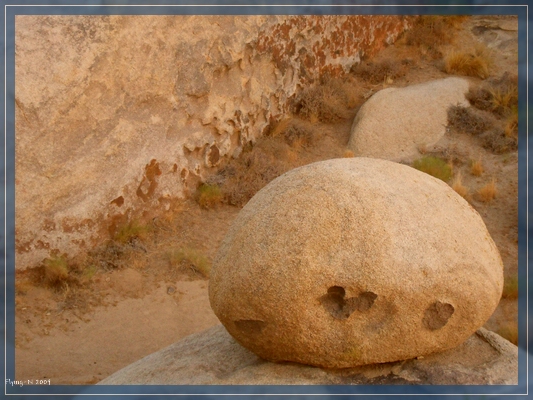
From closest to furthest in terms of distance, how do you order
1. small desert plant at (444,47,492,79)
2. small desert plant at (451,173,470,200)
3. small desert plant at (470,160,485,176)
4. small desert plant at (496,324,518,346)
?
small desert plant at (496,324,518,346), small desert plant at (451,173,470,200), small desert plant at (470,160,485,176), small desert plant at (444,47,492,79)

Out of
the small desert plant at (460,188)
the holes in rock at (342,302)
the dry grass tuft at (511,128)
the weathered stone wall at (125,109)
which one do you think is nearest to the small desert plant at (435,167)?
the small desert plant at (460,188)

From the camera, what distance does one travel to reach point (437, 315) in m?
3.81

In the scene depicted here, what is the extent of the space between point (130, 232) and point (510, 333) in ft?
12.8

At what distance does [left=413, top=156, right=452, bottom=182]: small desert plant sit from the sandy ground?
245 mm

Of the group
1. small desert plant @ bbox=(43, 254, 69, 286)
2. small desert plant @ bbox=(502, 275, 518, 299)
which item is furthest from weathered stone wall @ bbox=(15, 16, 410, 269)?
small desert plant @ bbox=(502, 275, 518, 299)

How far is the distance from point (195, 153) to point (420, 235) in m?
5.04

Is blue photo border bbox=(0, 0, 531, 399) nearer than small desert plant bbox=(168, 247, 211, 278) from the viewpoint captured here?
Yes

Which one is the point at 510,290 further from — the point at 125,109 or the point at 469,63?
the point at 469,63

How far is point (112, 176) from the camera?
24.0 ft

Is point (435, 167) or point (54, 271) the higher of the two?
point (435, 167)

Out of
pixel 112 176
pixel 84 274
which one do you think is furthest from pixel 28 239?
pixel 112 176

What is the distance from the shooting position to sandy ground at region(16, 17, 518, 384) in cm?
619

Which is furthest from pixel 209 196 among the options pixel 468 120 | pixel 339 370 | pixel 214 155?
pixel 339 370

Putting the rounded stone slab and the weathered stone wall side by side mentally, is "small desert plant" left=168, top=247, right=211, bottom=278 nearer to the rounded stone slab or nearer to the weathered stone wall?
the weathered stone wall
